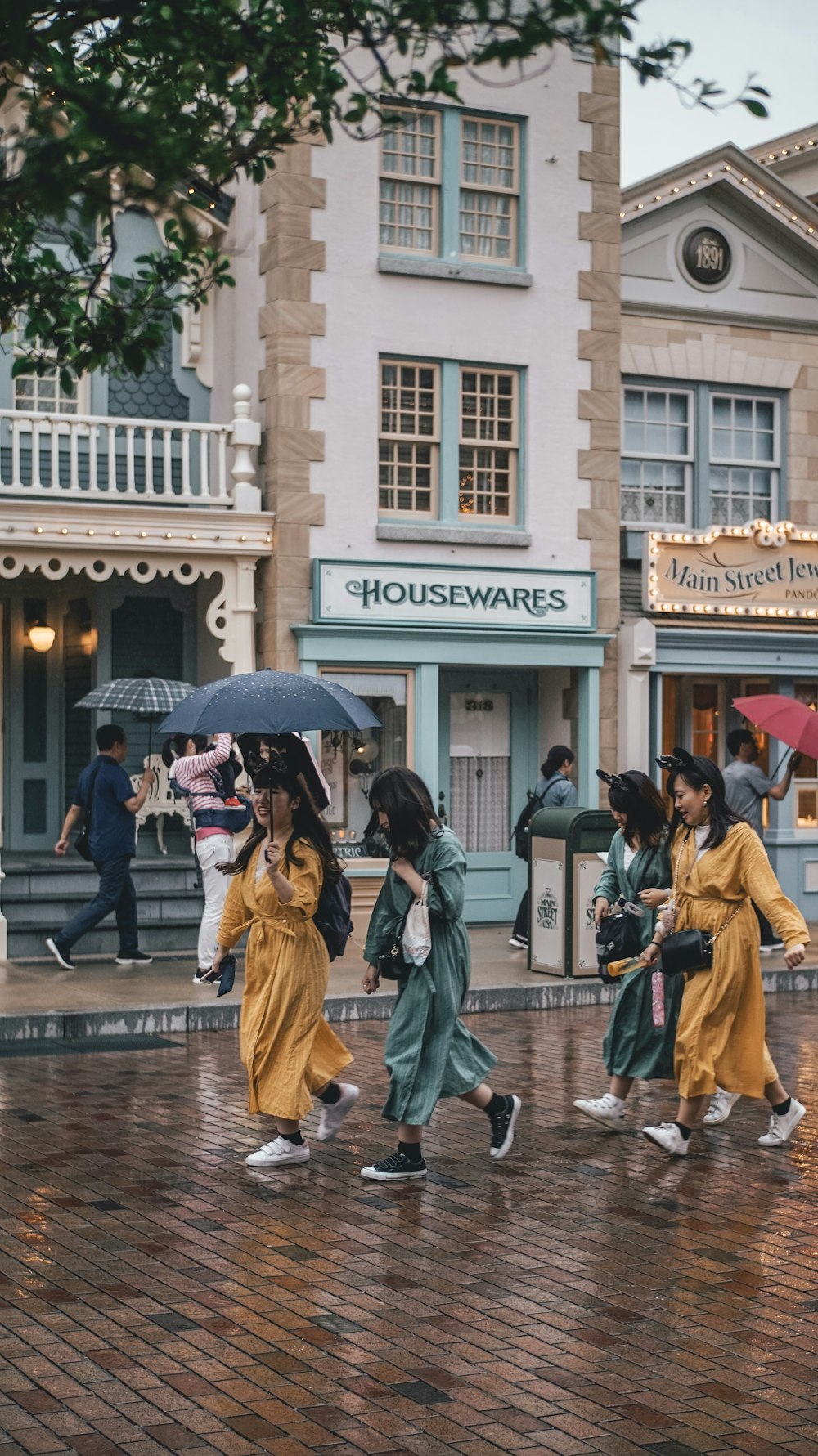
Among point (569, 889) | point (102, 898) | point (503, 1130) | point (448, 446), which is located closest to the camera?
point (503, 1130)

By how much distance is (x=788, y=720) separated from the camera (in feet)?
46.4

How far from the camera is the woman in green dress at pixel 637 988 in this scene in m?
9.23

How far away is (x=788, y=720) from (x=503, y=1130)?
246 inches

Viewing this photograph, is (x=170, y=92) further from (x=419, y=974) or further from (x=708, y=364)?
(x=708, y=364)

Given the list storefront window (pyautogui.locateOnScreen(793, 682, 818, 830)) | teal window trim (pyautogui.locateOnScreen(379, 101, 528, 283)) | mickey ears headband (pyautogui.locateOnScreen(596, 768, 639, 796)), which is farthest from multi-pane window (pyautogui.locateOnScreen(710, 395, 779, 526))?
mickey ears headband (pyautogui.locateOnScreen(596, 768, 639, 796))

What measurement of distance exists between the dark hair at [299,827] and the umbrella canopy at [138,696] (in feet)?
24.2

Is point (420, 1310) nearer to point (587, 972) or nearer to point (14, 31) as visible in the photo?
point (14, 31)

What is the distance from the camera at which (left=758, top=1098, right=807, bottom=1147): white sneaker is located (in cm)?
910

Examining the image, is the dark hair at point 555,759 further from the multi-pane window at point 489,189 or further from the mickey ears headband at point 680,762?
the mickey ears headband at point 680,762

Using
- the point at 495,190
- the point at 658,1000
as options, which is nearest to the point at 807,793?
the point at 495,190

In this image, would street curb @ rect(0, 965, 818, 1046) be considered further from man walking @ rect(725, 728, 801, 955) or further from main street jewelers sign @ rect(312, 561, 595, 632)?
main street jewelers sign @ rect(312, 561, 595, 632)

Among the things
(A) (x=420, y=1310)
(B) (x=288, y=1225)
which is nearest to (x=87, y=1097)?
(B) (x=288, y=1225)

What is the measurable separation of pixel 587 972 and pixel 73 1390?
9.72 m

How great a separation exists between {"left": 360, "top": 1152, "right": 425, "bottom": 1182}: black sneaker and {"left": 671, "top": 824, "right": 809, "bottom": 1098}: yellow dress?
4.29 feet
